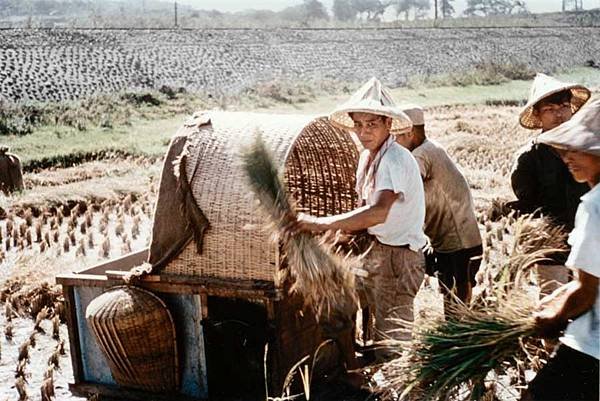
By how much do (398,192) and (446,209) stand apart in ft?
3.68

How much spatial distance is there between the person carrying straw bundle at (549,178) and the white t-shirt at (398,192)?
815 millimetres

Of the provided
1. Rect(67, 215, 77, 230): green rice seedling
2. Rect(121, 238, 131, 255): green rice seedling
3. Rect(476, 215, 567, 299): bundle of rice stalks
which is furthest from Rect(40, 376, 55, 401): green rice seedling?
Rect(67, 215, 77, 230): green rice seedling

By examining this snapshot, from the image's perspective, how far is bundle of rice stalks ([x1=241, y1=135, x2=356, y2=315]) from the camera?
13.0 ft

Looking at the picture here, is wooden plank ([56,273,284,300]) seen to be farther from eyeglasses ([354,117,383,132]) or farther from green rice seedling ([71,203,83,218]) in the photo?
green rice seedling ([71,203,83,218])

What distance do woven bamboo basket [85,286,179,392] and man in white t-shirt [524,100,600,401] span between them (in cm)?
262

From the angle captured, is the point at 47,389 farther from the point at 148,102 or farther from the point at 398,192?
the point at 148,102

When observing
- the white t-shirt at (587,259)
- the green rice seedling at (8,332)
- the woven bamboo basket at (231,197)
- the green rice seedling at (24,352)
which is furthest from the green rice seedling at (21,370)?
the white t-shirt at (587,259)

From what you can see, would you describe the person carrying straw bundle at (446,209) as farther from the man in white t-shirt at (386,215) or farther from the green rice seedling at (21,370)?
the green rice seedling at (21,370)

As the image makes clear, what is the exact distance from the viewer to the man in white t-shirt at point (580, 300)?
2.95 meters

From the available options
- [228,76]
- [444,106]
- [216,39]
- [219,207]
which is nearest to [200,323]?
[219,207]

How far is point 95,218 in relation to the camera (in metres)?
11.5

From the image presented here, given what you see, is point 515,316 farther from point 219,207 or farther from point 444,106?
point 444,106

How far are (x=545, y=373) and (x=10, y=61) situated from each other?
1055 inches

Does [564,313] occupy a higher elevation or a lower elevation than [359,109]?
lower
